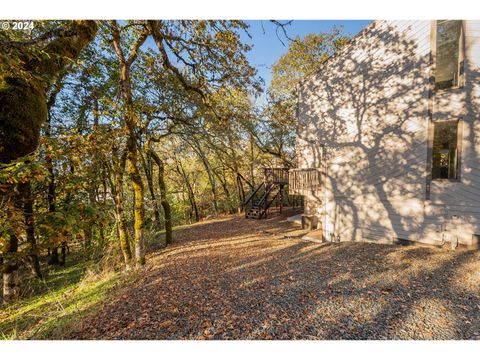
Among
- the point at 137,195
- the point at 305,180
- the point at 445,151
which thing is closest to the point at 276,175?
the point at 305,180

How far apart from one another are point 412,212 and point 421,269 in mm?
2385

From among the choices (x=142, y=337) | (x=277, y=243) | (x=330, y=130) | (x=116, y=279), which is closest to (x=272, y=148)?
(x=330, y=130)

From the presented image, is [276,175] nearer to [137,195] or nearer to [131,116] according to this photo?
[137,195]

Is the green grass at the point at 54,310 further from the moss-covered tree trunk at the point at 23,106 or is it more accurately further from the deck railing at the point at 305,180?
the deck railing at the point at 305,180

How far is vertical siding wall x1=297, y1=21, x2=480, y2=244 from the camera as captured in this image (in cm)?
610

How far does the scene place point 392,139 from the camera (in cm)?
725

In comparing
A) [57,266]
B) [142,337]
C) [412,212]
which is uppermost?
[412,212]

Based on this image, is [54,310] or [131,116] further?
[131,116]

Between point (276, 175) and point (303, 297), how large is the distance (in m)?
10.6

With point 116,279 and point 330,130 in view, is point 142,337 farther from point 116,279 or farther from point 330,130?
point 330,130

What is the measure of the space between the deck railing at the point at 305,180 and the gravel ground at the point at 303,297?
3.37 meters

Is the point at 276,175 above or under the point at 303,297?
above

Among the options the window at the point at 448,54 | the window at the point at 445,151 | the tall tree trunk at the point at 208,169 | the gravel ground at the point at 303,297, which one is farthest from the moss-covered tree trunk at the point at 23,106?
the tall tree trunk at the point at 208,169
